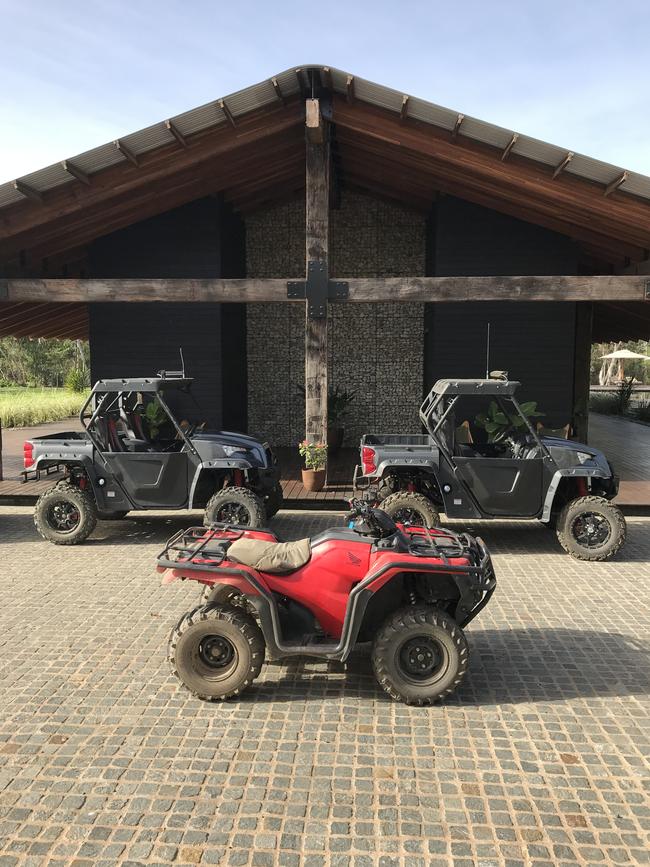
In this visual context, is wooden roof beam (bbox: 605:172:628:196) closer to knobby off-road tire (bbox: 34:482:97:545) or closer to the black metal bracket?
the black metal bracket

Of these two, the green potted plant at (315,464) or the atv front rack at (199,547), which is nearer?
the atv front rack at (199,547)

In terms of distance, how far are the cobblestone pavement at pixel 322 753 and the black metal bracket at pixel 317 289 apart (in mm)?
5382

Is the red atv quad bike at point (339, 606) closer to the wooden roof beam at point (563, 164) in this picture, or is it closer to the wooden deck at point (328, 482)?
the wooden deck at point (328, 482)

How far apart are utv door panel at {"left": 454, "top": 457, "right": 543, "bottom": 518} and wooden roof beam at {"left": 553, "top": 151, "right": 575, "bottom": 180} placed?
4.23 metres

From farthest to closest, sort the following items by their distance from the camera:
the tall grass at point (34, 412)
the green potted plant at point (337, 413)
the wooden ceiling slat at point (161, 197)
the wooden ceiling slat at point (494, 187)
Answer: the tall grass at point (34, 412) < the green potted plant at point (337, 413) < the wooden ceiling slat at point (161, 197) < the wooden ceiling slat at point (494, 187)

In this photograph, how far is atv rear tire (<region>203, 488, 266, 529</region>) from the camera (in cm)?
730

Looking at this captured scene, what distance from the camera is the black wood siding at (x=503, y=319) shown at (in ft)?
41.0

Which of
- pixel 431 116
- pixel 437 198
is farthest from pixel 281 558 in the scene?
pixel 437 198

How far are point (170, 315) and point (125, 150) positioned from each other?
14.6ft

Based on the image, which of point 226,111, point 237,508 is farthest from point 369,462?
point 226,111

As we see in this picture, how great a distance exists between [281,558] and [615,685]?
7.96ft

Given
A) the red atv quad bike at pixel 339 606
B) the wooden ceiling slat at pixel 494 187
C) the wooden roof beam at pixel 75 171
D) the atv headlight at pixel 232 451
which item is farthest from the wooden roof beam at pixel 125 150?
the red atv quad bike at pixel 339 606

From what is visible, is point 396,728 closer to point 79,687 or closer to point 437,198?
point 79,687

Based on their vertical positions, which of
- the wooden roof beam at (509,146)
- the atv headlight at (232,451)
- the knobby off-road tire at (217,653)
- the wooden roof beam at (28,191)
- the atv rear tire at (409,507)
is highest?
the wooden roof beam at (509,146)
